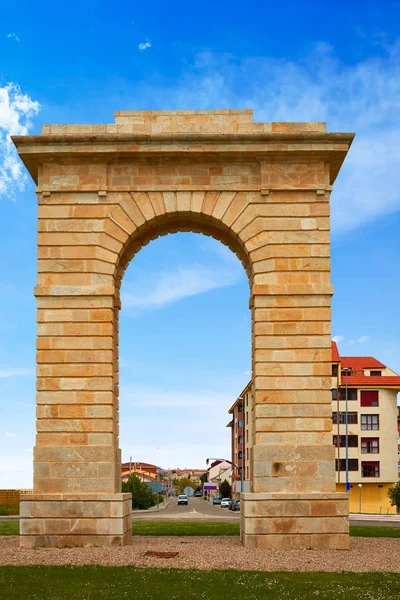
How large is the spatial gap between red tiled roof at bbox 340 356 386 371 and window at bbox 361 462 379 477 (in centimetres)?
1050

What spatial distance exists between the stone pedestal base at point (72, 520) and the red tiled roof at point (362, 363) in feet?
209

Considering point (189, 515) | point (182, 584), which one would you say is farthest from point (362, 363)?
point (182, 584)

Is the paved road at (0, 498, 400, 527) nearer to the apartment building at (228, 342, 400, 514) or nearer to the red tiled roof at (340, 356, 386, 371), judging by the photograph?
the apartment building at (228, 342, 400, 514)

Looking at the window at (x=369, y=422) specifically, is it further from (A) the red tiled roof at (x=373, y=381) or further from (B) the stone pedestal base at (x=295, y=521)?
(B) the stone pedestal base at (x=295, y=521)

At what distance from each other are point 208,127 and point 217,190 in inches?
84.0

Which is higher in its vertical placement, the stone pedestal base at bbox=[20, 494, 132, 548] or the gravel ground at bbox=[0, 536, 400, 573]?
the stone pedestal base at bbox=[20, 494, 132, 548]

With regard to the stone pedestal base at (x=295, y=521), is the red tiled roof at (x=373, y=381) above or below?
above

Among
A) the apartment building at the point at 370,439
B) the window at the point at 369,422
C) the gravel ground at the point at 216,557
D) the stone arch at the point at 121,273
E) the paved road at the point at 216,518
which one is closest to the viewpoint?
the gravel ground at the point at 216,557

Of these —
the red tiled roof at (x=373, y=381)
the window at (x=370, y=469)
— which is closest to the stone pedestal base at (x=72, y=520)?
the red tiled roof at (x=373, y=381)

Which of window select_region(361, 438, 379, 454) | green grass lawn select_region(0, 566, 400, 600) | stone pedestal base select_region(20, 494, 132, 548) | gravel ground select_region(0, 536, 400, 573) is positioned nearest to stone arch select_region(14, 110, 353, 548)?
stone pedestal base select_region(20, 494, 132, 548)

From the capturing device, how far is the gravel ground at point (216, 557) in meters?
18.8

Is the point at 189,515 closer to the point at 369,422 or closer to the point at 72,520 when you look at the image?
the point at 369,422

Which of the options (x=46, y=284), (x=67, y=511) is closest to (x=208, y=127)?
(x=46, y=284)

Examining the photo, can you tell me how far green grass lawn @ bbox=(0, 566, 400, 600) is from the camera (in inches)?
577
